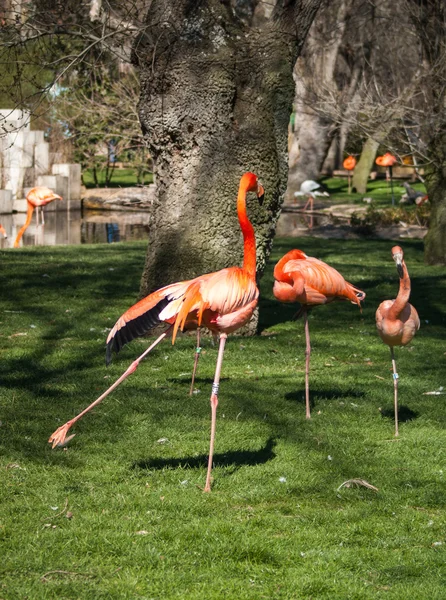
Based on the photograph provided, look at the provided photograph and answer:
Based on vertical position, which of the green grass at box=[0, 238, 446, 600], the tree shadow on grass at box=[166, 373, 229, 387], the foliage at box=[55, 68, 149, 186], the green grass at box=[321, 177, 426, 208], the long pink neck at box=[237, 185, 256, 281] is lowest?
the green grass at box=[0, 238, 446, 600]

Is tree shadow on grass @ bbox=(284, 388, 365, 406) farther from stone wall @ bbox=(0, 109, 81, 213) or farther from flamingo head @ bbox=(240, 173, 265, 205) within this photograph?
stone wall @ bbox=(0, 109, 81, 213)

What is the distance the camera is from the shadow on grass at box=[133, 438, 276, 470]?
17.9 ft

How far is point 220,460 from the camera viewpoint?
5605 mm

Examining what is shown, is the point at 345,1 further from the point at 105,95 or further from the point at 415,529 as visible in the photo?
the point at 415,529

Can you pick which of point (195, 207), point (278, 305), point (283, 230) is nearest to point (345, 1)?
point (283, 230)

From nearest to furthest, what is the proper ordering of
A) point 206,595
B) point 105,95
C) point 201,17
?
point 206,595, point 201,17, point 105,95

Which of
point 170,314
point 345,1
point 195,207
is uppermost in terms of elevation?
point 345,1

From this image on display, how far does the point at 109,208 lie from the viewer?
2625 cm

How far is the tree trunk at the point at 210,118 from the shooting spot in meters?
8.60

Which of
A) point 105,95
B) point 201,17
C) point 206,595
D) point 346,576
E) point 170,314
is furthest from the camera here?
point 105,95

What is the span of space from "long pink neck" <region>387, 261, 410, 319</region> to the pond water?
498 inches

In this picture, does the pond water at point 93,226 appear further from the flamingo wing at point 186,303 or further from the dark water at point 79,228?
the flamingo wing at point 186,303

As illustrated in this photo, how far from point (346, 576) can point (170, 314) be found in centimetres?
179

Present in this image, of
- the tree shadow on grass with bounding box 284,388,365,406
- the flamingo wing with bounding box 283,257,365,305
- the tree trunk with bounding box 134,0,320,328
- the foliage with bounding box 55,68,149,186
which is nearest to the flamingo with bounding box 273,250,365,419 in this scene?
the flamingo wing with bounding box 283,257,365,305
